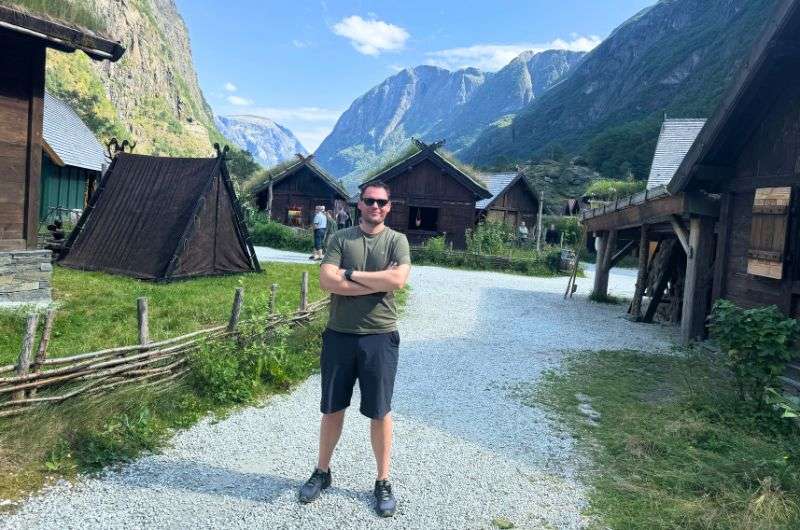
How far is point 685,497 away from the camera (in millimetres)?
4047

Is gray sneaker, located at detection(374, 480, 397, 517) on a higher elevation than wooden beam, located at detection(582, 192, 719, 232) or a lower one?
lower

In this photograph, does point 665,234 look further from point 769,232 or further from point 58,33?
point 58,33

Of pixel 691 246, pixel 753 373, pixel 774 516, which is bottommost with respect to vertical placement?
pixel 774 516

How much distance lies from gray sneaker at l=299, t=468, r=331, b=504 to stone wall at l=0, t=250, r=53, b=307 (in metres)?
6.98

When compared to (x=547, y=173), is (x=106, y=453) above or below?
below

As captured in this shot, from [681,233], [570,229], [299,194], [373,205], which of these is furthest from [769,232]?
[299,194]

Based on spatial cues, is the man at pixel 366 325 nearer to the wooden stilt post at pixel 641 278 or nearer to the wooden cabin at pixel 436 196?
the wooden stilt post at pixel 641 278

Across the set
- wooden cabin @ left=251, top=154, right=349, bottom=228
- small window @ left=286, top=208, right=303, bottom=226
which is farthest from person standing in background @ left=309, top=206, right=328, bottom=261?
small window @ left=286, top=208, right=303, bottom=226

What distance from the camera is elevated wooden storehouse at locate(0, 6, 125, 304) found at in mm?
8492

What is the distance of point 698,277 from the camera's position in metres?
9.74

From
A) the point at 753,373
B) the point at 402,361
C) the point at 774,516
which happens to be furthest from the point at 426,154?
the point at 774,516

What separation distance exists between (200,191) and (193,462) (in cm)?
955

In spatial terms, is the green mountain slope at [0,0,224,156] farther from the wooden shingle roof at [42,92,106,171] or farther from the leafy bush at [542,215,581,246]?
the leafy bush at [542,215,581,246]

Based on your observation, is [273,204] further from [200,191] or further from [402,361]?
[402,361]
